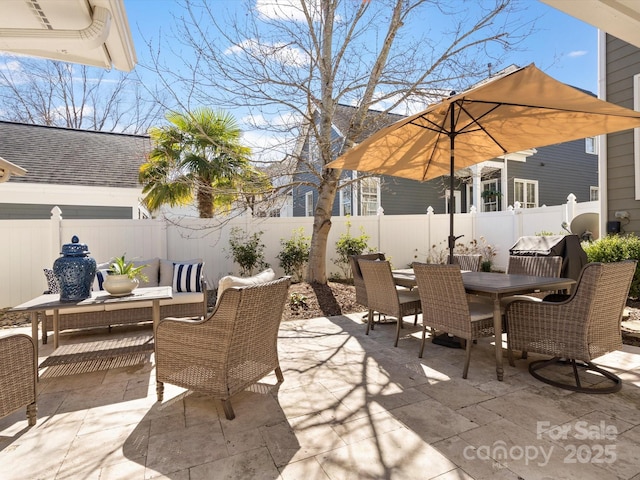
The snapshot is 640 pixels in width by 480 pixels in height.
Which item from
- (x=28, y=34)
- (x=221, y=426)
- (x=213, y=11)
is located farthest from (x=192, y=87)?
(x=221, y=426)

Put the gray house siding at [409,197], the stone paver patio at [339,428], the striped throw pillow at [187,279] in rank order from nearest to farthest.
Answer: the stone paver patio at [339,428] < the striped throw pillow at [187,279] < the gray house siding at [409,197]

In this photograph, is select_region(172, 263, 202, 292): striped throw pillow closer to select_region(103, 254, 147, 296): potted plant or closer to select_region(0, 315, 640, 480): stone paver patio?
select_region(103, 254, 147, 296): potted plant

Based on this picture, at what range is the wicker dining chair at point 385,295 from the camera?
400 centimetres

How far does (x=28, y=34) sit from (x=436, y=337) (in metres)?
4.94

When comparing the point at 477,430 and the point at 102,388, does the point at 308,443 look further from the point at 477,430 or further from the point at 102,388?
the point at 102,388

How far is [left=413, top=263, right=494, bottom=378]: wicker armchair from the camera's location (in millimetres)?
3107

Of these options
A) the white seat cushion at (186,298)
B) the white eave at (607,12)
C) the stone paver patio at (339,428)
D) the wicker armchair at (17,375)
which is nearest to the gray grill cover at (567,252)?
the stone paver patio at (339,428)

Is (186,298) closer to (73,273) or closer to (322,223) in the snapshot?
(73,273)

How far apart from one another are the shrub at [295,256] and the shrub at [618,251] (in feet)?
17.0

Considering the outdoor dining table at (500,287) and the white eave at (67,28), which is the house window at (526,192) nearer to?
the outdoor dining table at (500,287)

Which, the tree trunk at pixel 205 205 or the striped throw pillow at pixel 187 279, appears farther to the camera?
the tree trunk at pixel 205 205

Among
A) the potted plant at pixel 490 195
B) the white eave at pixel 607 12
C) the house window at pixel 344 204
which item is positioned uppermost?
the white eave at pixel 607 12

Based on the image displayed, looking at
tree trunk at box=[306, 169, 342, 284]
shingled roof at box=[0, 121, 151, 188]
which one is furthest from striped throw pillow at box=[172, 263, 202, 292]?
shingled roof at box=[0, 121, 151, 188]

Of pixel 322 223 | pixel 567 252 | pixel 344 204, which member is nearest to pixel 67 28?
pixel 322 223
